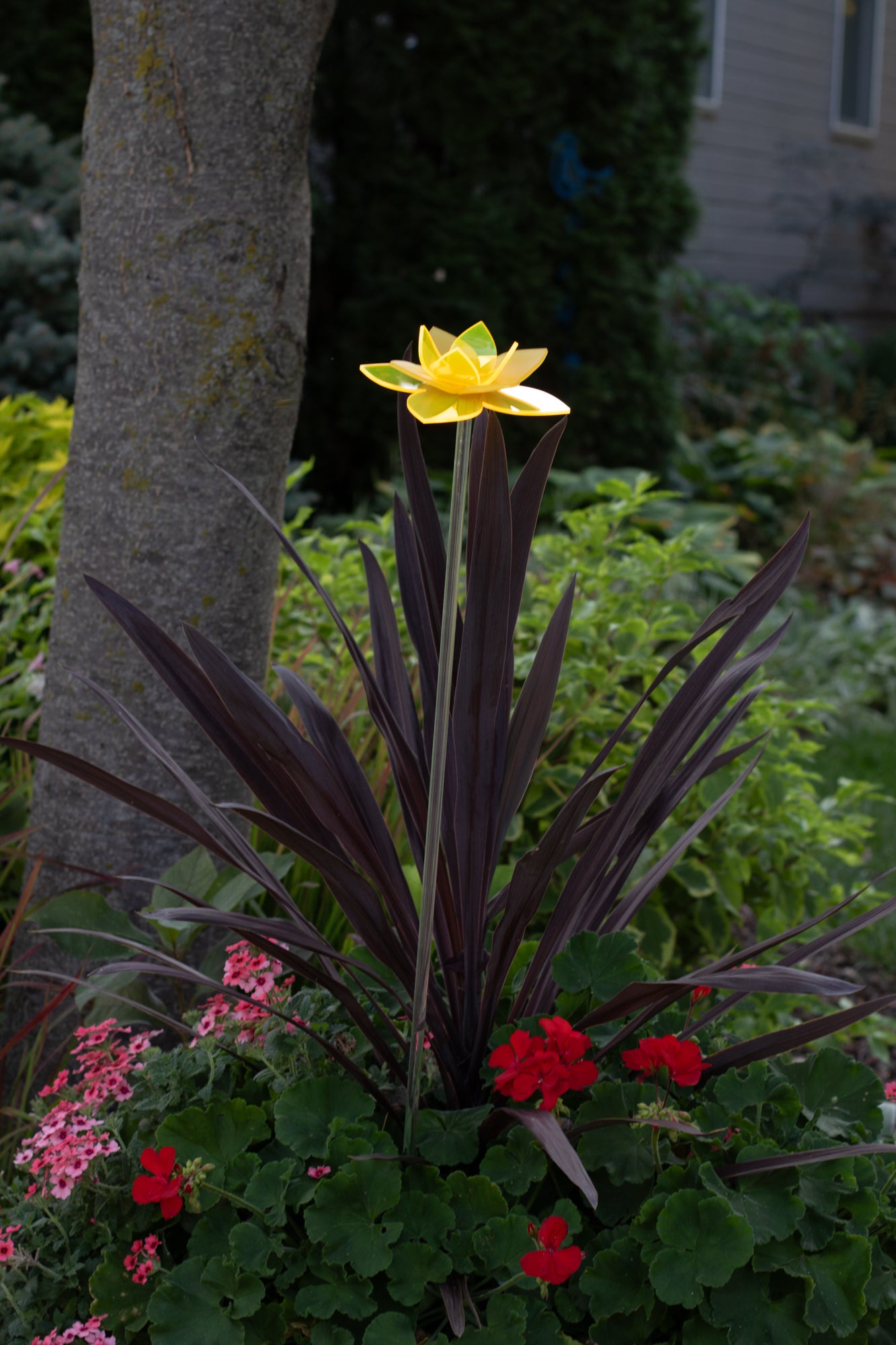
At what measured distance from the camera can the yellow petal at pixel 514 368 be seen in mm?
872

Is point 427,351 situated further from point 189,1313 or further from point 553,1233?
point 189,1313

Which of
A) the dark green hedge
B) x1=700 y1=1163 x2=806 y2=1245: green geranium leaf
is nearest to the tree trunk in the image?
x1=700 y1=1163 x2=806 y2=1245: green geranium leaf

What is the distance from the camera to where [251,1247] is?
1.04m

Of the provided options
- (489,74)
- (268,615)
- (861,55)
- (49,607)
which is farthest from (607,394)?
(861,55)

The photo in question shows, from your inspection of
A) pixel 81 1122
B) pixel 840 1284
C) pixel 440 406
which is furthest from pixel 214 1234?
pixel 440 406

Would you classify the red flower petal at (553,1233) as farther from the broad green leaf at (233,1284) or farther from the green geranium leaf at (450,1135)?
the broad green leaf at (233,1284)

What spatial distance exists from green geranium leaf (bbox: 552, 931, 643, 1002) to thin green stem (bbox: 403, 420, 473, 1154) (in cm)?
15

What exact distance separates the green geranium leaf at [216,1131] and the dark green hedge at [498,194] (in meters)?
4.40

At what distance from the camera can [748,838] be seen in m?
2.23

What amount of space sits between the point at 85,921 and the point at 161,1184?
43 centimetres

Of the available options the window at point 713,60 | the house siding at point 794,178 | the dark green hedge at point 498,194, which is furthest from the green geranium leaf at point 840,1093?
the window at point 713,60

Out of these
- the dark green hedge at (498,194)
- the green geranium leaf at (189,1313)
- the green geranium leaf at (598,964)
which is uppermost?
the dark green hedge at (498,194)

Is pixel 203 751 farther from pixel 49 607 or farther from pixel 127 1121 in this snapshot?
pixel 49 607

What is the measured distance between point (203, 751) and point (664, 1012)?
825 mm
